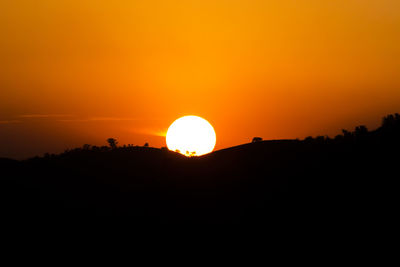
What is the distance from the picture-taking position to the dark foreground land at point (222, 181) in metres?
20.3

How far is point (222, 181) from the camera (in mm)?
23141

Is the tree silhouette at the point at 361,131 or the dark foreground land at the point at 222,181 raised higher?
the tree silhouette at the point at 361,131

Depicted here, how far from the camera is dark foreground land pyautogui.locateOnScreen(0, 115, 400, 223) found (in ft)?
66.6

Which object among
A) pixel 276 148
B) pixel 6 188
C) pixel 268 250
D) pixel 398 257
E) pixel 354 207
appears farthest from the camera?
pixel 276 148

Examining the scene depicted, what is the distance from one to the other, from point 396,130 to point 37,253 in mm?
15495

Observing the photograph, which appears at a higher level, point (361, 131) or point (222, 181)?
point (361, 131)

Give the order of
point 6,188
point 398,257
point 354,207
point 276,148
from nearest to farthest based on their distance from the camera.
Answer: point 398,257 → point 354,207 → point 6,188 → point 276,148

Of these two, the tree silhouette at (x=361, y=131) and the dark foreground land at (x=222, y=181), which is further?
the tree silhouette at (x=361, y=131)

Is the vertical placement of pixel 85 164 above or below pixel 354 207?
above

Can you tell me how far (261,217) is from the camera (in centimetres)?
1983

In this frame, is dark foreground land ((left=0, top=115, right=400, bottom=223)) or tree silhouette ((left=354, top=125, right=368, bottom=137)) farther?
tree silhouette ((left=354, top=125, right=368, bottom=137))

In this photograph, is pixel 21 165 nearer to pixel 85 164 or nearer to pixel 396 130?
pixel 85 164

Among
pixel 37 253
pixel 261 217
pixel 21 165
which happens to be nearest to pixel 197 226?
pixel 261 217

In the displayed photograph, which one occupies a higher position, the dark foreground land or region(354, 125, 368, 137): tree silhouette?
region(354, 125, 368, 137): tree silhouette
